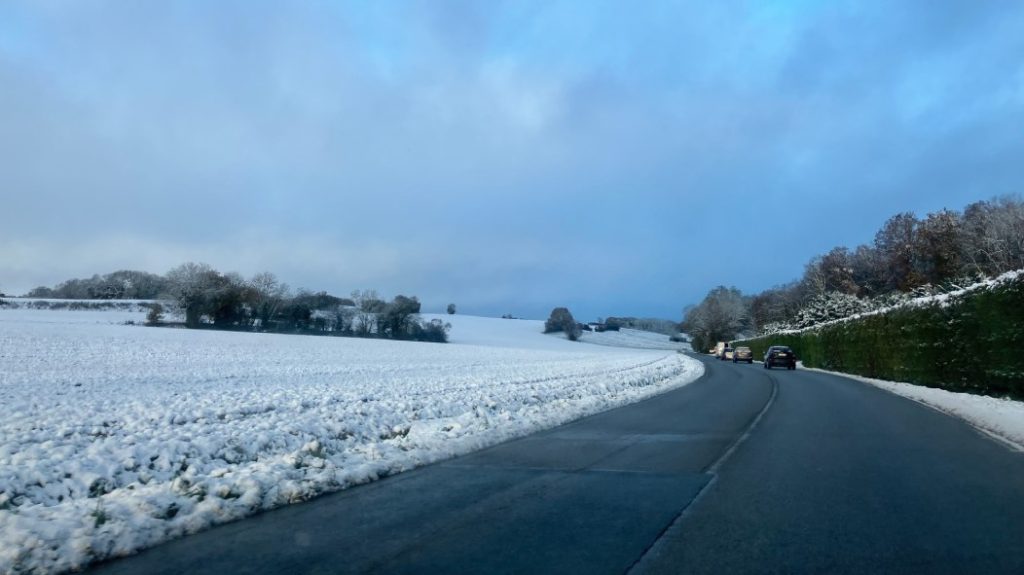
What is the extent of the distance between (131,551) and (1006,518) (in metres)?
7.51

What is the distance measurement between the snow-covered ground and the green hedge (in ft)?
1.83

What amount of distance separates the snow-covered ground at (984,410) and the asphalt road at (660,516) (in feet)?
4.06

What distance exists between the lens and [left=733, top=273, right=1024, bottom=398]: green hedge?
17.3 meters

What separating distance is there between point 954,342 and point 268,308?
7329 centimetres

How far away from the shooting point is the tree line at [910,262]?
52.2m

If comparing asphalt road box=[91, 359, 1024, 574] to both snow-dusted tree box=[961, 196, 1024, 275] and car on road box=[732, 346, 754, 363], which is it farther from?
car on road box=[732, 346, 754, 363]

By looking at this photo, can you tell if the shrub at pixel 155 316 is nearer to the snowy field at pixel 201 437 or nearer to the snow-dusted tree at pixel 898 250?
→ the snowy field at pixel 201 437

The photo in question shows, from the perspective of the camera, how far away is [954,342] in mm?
21547

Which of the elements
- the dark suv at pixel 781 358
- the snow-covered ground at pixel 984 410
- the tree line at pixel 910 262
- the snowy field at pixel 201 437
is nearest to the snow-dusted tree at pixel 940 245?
the tree line at pixel 910 262

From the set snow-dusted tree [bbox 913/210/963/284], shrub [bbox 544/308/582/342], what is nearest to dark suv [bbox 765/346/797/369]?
snow-dusted tree [bbox 913/210/963/284]

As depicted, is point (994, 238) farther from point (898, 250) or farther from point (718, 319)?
point (718, 319)

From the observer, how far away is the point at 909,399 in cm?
2127

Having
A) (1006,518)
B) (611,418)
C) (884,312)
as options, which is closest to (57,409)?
(611,418)

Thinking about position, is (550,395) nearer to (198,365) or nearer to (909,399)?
(909,399)
